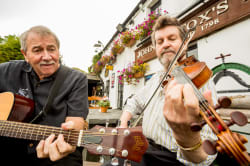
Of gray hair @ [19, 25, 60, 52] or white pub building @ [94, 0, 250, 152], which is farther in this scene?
white pub building @ [94, 0, 250, 152]

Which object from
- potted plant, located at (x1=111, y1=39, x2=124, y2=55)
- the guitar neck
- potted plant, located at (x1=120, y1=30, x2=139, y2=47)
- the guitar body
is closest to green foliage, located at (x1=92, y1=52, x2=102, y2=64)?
potted plant, located at (x1=111, y1=39, x2=124, y2=55)

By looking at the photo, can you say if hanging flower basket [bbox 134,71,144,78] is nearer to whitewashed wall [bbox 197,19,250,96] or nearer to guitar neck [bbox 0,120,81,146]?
whitewashed wall [bbox 197,19,250,96]

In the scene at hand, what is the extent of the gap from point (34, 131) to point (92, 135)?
2.19ft

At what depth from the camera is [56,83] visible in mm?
1540

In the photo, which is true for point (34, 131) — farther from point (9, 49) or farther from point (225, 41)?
point (9, 49)

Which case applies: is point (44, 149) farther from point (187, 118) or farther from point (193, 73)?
point (193, 73)

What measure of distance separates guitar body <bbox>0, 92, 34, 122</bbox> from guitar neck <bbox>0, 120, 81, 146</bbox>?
0.23ft

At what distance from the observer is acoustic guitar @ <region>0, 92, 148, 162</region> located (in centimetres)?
88

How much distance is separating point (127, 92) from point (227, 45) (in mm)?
4154

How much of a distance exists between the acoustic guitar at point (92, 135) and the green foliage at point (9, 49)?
14.5ft

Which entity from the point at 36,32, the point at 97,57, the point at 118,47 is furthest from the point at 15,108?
the point at 97,57

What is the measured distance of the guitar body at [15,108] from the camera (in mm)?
1321

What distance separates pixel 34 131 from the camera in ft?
3.79

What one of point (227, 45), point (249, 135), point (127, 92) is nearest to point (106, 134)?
point (249, 135)
